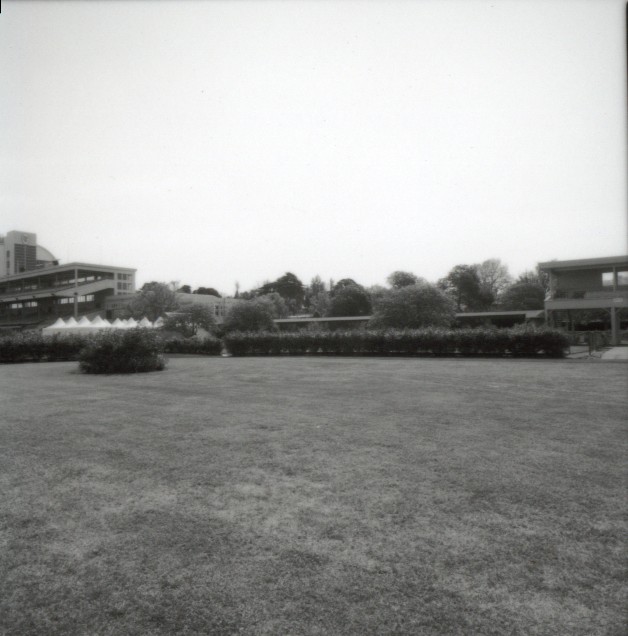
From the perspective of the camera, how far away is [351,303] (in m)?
64.1

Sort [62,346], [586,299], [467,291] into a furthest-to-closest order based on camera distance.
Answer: [467,291] < [586,299] < [62,346]

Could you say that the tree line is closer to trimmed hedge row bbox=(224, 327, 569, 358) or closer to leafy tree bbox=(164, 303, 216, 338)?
leafy tree bbox=(164, 303, 216, 338)

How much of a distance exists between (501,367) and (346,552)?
14084 mm

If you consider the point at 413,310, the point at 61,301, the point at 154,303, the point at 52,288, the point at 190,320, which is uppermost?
the point at 52,288

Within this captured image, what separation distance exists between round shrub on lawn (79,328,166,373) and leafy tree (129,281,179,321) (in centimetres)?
3811

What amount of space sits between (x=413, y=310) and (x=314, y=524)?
3078 cm

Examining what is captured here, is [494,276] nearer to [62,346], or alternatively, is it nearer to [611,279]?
[611,279]

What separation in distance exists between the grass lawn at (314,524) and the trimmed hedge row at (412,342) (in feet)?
45.2

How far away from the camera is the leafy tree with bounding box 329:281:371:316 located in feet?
210

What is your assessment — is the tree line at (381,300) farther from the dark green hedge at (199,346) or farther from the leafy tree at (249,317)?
the dark green hedge at (199,346)

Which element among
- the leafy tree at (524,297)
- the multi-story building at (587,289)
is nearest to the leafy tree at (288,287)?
the leafy tree at (524,297)

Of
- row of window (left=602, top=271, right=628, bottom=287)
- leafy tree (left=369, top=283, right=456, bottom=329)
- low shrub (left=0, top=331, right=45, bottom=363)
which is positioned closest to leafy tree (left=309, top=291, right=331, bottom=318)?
leafy tree (left=369, top=283, right=456, bottom=329)

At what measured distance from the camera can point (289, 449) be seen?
554cm

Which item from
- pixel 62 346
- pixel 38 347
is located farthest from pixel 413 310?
pixel 38 347
